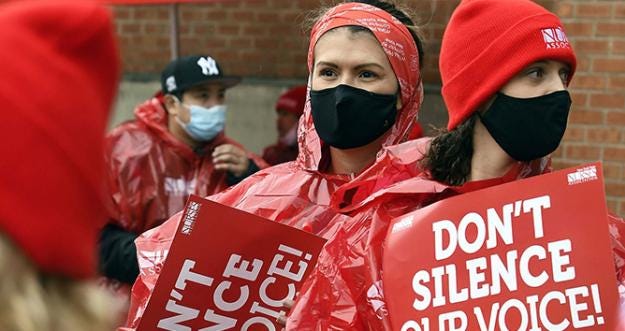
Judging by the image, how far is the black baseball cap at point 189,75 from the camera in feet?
17.6

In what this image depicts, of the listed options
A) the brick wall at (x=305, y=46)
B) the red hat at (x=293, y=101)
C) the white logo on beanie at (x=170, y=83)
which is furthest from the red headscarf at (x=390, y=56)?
the red hat at (x=293, y=101)

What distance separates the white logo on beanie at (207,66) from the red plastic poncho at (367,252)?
2513 millimetres

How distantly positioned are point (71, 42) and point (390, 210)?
60.0 inches

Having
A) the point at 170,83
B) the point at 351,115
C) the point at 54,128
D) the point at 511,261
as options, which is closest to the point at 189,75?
the point at 170,83

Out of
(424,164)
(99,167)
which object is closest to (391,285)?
(424,164)

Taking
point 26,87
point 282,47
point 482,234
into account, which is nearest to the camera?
point 26,87

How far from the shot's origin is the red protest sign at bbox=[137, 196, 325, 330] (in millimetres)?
2955

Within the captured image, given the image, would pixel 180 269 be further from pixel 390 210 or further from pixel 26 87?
pixel 26 87

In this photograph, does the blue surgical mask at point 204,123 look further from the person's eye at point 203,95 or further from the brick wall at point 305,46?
the brick wall at point 305,46

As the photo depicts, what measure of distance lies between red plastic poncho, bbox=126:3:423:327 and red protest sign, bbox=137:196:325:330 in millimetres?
229

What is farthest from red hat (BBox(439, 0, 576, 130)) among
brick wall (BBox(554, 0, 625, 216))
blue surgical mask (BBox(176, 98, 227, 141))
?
brick wall (BBox(554, 0, 625, 216))

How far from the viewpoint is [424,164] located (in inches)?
115

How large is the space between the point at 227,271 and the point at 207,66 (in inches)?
99.8

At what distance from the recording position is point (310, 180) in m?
3.39
